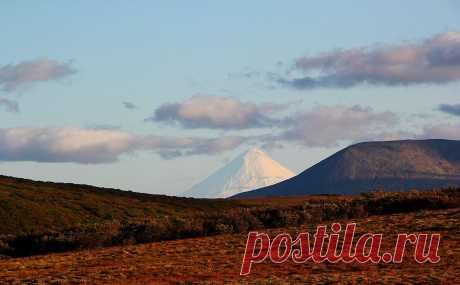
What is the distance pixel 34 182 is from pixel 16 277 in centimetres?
6860

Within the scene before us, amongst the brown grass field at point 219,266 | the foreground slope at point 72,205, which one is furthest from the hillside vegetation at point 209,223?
the brown grass field at point 219,266

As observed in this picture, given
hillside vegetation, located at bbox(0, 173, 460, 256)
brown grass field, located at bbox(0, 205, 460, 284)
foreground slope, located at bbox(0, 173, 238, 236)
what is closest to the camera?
brown grass field, located at bbox(0, 205, 460, 284)

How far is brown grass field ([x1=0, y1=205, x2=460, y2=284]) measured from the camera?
35500mm

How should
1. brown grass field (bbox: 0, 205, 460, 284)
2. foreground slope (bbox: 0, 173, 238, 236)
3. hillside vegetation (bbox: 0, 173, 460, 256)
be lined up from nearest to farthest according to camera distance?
brown grass field (bbox: 0, 205, 460, 284)
hillside vegetation (bbox: 0, 173, 460, 256)
foreground slope (bbox: 0, 173, 238, 236)

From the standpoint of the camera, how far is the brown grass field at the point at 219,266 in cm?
3550

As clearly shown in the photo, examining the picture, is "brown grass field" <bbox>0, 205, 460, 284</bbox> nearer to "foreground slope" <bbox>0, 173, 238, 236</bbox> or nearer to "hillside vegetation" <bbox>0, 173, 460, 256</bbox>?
"hillside vegetation" <bbox>0, 173, 460, 256</bbox>

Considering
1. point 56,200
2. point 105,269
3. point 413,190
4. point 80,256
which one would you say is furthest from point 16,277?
point 56,200

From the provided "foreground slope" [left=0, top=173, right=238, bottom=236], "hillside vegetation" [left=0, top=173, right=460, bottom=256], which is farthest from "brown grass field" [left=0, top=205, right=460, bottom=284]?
"foreground slope" [left=0, top=173, right=238, bottom=236]

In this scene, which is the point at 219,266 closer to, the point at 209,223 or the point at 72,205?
the point at 209,223

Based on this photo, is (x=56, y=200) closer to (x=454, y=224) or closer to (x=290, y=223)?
(x=290, y=223)

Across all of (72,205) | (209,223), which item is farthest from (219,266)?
(72,205)

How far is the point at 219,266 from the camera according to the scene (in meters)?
40.7

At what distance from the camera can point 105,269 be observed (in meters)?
41.2

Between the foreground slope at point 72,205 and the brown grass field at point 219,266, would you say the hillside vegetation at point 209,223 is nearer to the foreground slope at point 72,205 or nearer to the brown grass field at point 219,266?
the foreground slope at point 72,205
